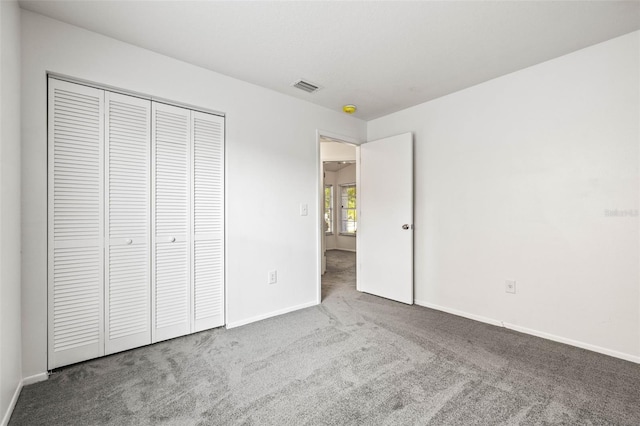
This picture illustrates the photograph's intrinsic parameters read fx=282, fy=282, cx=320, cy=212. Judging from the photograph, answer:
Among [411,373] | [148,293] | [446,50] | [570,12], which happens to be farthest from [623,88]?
[148,293]

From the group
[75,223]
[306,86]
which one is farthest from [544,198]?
[75,223]

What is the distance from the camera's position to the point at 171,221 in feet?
8.02

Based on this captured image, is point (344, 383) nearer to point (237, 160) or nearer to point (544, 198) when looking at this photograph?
point (237, 160)

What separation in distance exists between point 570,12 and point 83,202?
11.7ft

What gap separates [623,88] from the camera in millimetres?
2104

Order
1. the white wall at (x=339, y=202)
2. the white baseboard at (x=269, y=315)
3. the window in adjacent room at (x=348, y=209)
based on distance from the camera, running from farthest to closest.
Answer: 1. the window in adjacent room at (x=348, y=209)
2. the white wall at (x=339, y=202)
3. the white baseboard at (x=269, y=315)

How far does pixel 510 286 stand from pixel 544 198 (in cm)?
86

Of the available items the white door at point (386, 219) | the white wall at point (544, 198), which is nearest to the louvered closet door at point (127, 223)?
the white door at point (386, 219)

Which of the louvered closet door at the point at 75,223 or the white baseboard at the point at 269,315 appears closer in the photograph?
the louvered closet door at the point at 75,223

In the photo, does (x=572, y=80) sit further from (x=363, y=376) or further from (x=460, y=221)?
(x=363, y=376)

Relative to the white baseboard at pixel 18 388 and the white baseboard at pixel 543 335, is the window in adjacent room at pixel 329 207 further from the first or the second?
the white baseboard at pixel 18 388

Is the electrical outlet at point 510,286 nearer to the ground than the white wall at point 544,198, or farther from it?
nearer to the ground

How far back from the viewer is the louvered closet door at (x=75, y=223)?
1951mm

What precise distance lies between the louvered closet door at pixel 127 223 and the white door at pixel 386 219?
258 centimetres
